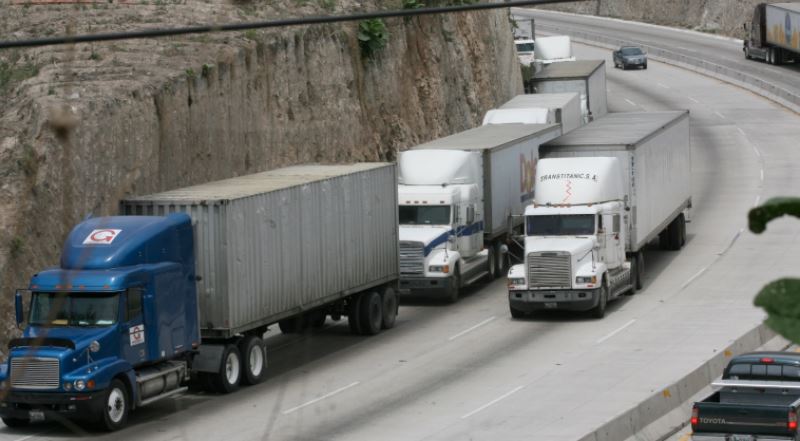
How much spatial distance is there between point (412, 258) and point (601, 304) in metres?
5.19

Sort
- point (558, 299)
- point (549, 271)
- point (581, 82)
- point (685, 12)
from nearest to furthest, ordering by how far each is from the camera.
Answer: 1. point (558, 299)
2. point (549, 271)
3. point (581, 82)
4. point (685, 12)

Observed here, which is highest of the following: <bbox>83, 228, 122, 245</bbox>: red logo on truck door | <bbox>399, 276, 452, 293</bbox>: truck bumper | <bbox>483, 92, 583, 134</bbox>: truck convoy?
<bbox>83, 228, 122, 245</bbox>: red logo on truck door

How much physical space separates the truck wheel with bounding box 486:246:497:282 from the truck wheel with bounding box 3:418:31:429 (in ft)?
56.5

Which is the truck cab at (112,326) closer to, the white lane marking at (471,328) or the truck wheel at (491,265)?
the white lane marking at (471,328)

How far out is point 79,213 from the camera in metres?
30.5

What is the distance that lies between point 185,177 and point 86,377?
1427 centimetres

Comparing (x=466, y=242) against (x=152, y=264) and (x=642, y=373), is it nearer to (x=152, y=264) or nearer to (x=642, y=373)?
(x=642, y=373)

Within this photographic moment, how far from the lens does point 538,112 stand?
148 feet

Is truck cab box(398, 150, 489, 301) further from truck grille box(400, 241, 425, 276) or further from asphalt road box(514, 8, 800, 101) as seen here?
asphalt road box(514, 8, 800, 101)

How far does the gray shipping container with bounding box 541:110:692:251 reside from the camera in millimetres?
34281

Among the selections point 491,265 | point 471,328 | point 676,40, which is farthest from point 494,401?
point 676,40

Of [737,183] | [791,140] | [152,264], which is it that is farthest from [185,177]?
[791,140]

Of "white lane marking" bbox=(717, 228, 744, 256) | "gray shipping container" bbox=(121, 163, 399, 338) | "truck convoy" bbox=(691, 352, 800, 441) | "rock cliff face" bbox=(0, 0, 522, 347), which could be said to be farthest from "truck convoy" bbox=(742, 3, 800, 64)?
"truck convoy" bbox=(691, 352, 800, 441)

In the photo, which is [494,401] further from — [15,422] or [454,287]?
[454,287]
